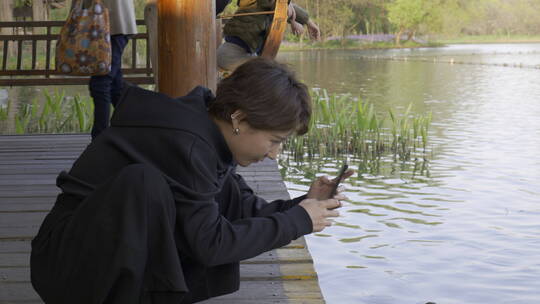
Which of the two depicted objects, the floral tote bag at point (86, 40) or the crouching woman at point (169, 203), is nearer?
the crouching woman at point (169, 203)

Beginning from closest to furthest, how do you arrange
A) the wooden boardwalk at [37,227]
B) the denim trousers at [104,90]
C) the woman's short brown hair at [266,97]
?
the woman's short brown hair at [266,97]
the wooden boardwalk at [37,227]
the denim trousers at [104,90]

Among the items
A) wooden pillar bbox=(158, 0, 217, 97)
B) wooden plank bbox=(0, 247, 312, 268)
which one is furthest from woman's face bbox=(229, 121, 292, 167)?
wooden pillar bbox=(158, 0, 217, 97)

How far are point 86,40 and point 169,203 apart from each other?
2.40 m

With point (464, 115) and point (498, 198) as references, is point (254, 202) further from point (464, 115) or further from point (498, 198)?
point (464, 115)

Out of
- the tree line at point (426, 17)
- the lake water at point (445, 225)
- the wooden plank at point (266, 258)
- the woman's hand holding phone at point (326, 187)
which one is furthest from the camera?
the tree line at point (426, 17)

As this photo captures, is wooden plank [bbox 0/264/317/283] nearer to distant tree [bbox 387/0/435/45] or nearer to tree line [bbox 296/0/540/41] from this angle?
tree line [bbox 296/0/540/41]

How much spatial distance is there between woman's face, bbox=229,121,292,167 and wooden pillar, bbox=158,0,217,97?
37.5 inches

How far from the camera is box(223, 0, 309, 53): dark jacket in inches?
159

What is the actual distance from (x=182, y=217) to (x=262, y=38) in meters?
2.65

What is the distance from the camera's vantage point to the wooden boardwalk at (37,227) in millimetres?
2223

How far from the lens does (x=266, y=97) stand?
1.71m

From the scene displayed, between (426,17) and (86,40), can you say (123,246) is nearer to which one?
(86,40)

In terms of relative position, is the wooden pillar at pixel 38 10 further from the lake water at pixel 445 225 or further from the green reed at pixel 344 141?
the green reed at pixel 344 141

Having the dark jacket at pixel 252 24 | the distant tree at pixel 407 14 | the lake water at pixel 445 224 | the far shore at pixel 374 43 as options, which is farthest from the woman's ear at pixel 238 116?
the distant tree at pixel 407 14
